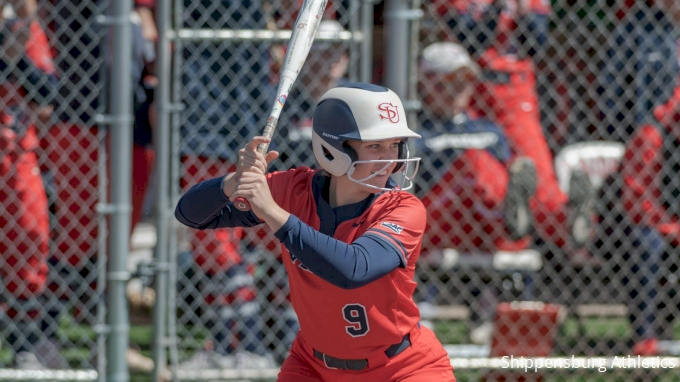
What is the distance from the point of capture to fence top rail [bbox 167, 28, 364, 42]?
4.21 meters

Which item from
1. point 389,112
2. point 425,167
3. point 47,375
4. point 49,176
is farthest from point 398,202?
point 49,176

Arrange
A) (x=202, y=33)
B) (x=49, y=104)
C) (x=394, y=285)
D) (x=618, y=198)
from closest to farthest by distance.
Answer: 1. (x=394, y=285)
2. (x=202, y=33)
3. (x=49, y=104)
4. (x=618, y=198)

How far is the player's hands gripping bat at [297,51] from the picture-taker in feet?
9.32

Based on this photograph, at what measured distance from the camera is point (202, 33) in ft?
14.0

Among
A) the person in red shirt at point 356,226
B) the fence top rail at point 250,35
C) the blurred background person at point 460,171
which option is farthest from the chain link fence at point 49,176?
the blurred background person at point 460,171

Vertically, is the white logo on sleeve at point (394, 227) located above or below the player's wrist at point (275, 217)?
below

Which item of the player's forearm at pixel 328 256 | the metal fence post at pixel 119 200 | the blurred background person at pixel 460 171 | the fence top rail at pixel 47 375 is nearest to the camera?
the player's forearm at pixel 328 256

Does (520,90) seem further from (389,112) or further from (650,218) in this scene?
(389,112)

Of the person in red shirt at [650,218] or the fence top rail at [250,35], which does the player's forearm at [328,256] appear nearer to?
the fence top rail at [250,35]

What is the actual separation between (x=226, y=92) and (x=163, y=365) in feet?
4.29

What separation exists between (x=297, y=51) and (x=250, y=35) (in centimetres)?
136

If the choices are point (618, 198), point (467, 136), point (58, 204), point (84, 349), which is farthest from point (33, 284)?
point (618, 198)

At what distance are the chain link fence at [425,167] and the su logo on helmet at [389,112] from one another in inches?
51.8

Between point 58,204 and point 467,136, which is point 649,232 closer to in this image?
point 467,136
